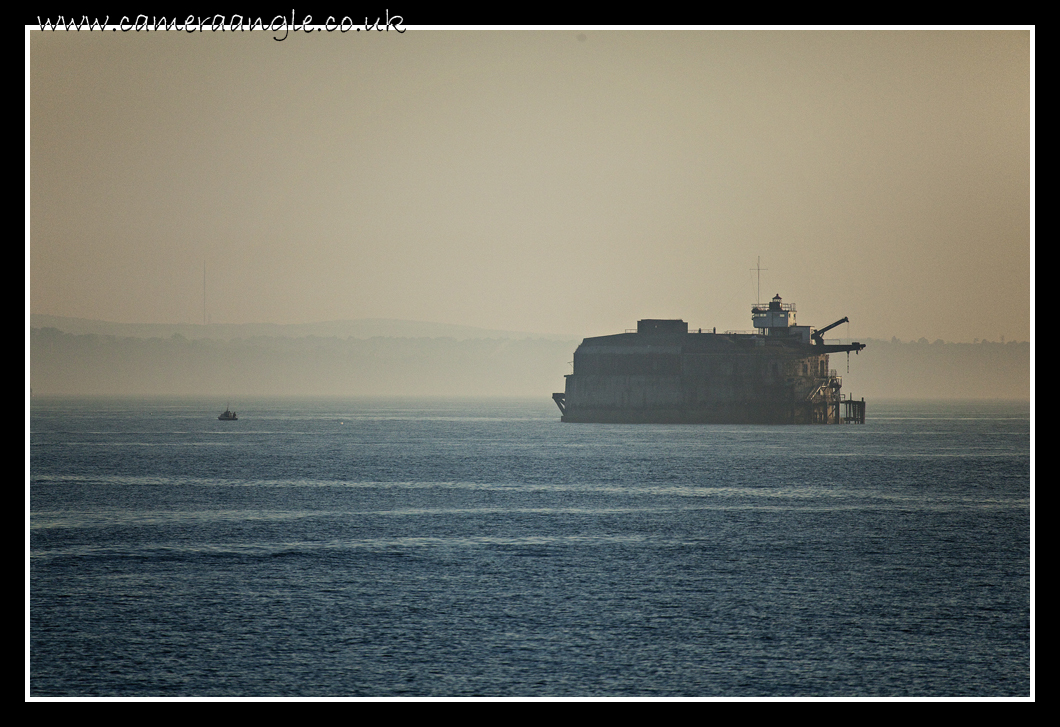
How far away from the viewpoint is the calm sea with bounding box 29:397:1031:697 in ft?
73.4

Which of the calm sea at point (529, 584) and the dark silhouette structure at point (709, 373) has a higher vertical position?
the dark silhouette structure at point (709, 373)

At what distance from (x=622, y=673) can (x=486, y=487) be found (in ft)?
114

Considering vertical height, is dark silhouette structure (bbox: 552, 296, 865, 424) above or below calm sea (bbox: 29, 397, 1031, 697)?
above

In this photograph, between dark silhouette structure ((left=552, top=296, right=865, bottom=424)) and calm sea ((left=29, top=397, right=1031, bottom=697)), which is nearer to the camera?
calm sea ((left=29, top=397, right=1031, bottom=697))

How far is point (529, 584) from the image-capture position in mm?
30156

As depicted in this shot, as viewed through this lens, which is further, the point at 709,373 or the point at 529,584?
the point at 709,373

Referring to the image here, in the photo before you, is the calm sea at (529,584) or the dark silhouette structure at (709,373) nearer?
the calm sea at (529,584)

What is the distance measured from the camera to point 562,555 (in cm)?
3503

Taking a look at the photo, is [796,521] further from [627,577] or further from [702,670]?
[702,670]

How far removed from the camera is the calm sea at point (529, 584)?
880 inches

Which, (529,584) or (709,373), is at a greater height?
(709,373)
